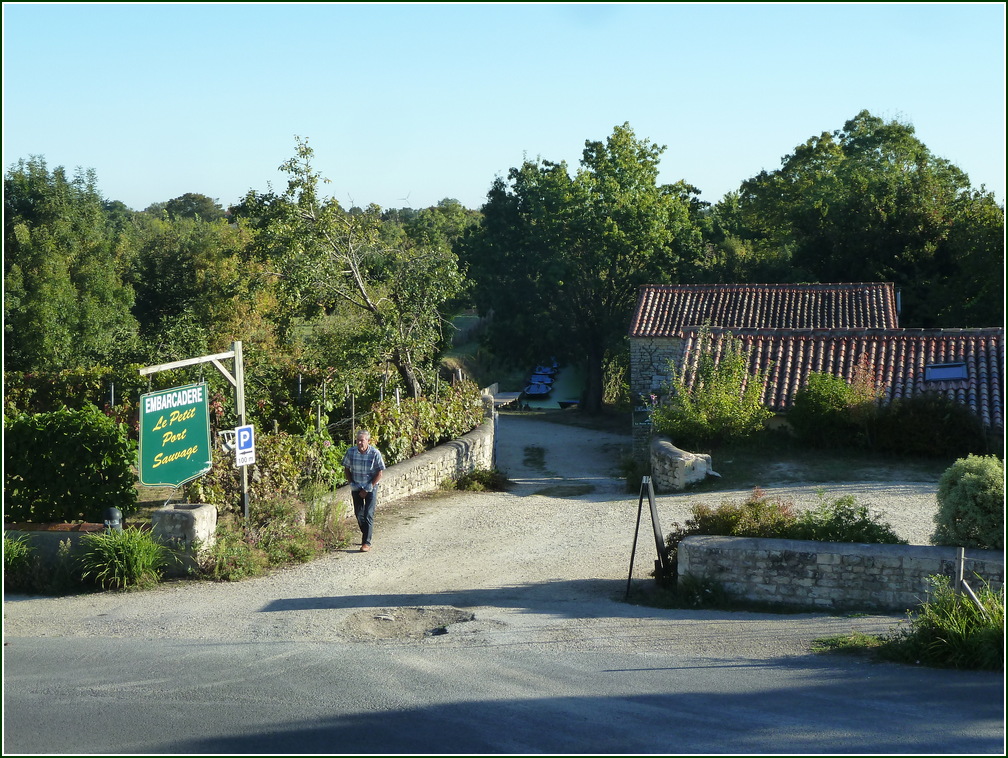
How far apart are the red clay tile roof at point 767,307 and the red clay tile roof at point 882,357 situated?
5459 millimetres

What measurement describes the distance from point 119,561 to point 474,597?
12.7 ft

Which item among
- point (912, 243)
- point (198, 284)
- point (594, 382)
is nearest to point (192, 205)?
point (198, 284)

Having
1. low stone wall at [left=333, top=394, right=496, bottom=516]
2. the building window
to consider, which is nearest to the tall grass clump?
low stone wall at [left=333, top=394, right=496, bottom=516]

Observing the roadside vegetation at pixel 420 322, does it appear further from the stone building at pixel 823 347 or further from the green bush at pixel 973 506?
the stone building at pixel 823 347

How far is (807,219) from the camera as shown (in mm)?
38156

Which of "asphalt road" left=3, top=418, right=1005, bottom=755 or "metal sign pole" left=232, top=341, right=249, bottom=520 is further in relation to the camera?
"metal sign pole" left=232, top=341, right=249, bottom=520

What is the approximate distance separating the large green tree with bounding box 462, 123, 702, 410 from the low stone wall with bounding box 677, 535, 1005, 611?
26.5 meters

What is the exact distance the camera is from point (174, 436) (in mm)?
11594

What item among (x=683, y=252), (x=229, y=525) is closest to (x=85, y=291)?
(x=683, y=252)

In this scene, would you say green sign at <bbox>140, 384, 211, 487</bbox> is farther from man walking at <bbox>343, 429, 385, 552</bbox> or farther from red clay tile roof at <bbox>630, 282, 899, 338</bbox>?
red clay tile roof at <bbox>630, 282, 899, 338</bbox>

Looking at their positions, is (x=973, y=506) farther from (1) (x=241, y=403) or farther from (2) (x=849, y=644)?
(1) (x=241, y=403)

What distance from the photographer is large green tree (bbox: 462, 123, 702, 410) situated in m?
36.3

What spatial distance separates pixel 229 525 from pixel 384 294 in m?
8.75

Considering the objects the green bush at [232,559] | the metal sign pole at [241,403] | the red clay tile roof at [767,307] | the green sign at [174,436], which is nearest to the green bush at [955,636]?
the green bush at [232,559]
